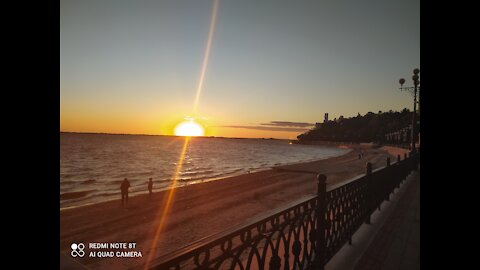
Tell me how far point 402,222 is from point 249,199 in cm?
1295

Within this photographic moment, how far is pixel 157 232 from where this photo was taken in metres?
12.1

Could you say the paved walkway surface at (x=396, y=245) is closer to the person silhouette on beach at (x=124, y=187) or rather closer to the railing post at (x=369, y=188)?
the railing post at (x=369, y=188)

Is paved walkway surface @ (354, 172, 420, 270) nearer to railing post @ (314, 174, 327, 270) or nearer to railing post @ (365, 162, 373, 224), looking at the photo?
railing post @ (365, 162, 373, 224)

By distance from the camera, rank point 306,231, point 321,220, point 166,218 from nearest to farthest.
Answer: point 306,231, point 321,220, point 166,218

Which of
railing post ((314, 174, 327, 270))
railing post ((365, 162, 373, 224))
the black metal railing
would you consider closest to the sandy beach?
the black metal railing

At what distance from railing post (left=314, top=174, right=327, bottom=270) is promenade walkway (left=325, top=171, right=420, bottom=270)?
0.53m

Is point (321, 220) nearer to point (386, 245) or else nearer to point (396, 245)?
point (386, 245)

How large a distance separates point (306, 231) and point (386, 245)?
2.58 meters

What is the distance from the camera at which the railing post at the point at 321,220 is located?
3.52m

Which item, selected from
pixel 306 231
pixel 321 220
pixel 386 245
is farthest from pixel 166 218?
pixel 306 231

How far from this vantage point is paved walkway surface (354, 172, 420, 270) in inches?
172

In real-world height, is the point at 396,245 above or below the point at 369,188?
below

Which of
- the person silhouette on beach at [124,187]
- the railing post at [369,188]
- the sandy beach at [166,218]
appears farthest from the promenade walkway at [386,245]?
the person silhouette on beach at [124,187]

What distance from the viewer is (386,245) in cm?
508
